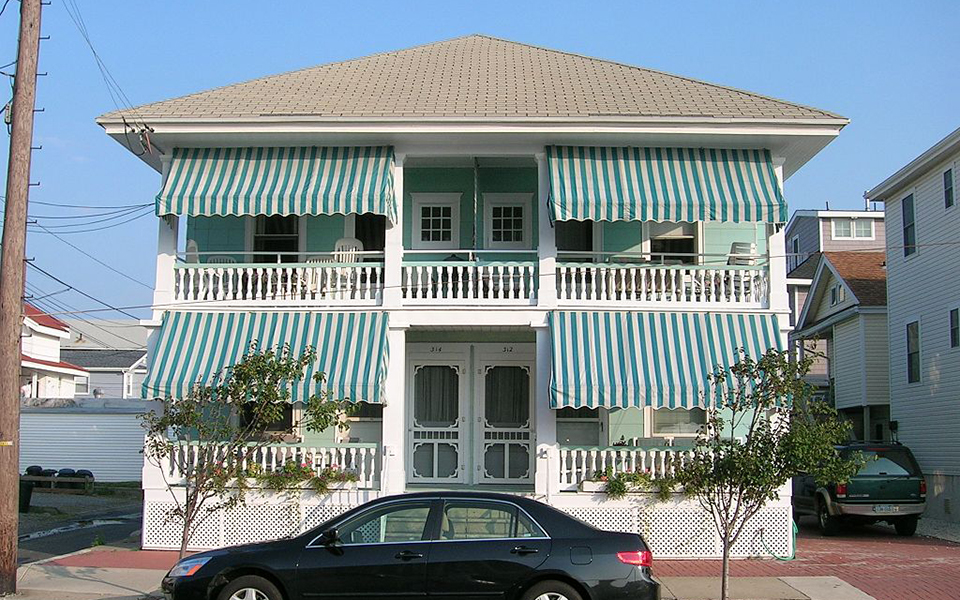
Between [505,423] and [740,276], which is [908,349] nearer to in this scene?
[740,276]

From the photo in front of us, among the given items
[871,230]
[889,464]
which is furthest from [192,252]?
[871,230]

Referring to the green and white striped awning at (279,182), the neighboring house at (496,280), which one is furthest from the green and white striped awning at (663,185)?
the green and white striped awning at (279,182)

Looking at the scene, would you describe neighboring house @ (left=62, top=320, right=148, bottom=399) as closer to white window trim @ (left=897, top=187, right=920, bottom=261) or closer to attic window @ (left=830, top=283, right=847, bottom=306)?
attic window @ (left=830, top=283, right=847, bottom=306)

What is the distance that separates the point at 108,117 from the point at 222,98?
2.05m

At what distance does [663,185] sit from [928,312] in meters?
12.5

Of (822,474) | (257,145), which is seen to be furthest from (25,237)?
(822,474)

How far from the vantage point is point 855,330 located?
3200cm

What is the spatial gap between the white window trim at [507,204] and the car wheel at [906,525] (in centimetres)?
918

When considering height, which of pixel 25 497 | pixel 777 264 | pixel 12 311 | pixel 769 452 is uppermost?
pixel 777 264

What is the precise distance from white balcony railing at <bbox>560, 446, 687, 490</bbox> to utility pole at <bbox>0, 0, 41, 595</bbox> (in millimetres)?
7882

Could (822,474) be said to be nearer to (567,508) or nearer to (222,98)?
(567,508)

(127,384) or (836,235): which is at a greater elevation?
(836,235)

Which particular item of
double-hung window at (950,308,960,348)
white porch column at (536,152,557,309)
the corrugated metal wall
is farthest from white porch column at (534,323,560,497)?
the corrugated metal wall

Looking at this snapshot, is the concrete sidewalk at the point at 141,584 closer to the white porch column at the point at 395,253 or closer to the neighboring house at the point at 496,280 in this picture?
the neighboring house at the point at 496,280
